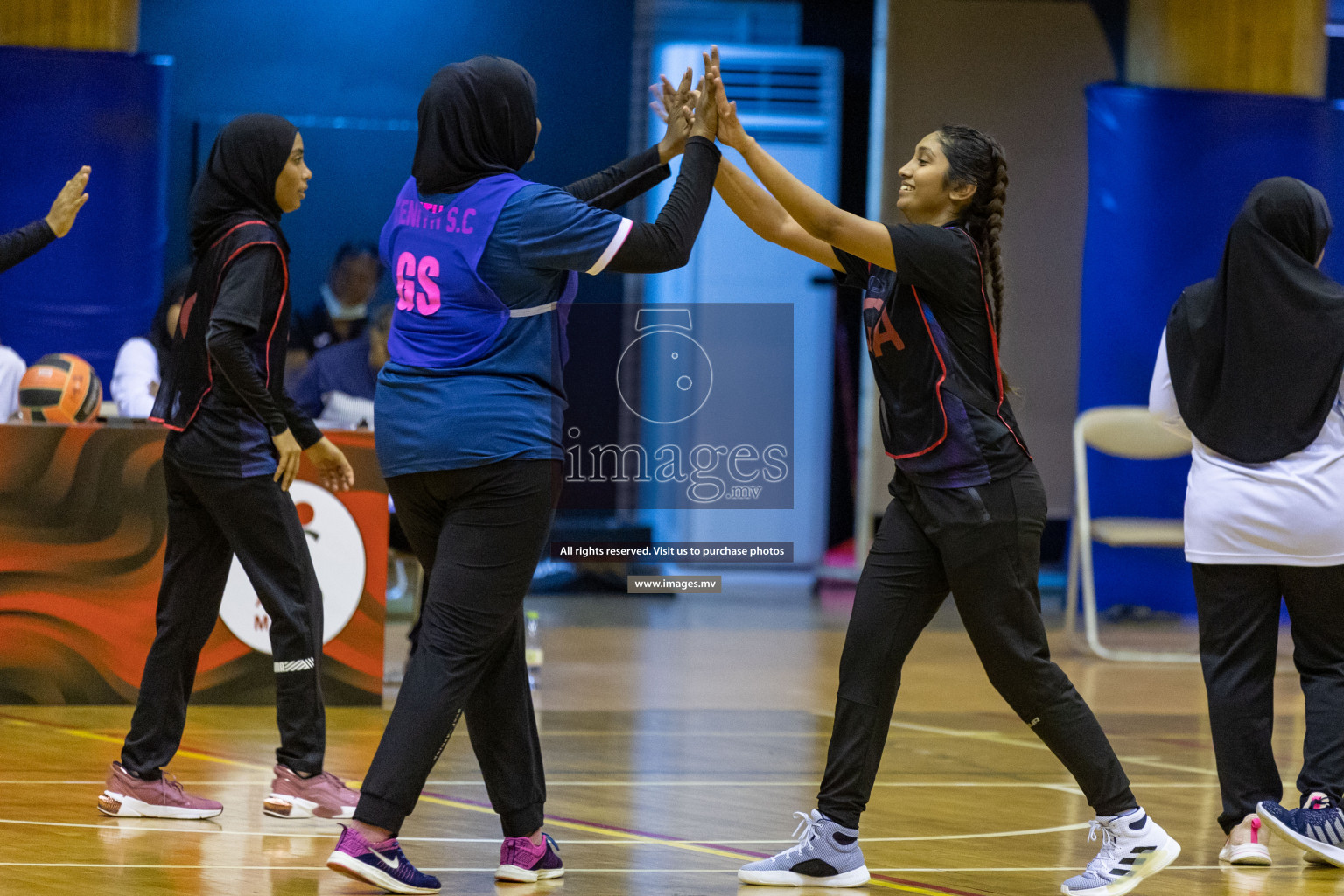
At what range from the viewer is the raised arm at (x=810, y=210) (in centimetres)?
321

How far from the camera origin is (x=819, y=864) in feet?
11.1

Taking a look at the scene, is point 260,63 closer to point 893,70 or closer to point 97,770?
point 893,70

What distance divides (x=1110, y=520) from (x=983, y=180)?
4.96 m

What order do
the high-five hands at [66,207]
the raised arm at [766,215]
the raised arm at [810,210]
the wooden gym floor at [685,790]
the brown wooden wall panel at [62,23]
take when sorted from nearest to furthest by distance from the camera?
the raised arm at [810,210] → the wooden gym floor at [685,790] → the raised arm at [766,215] → the high-five hands at [66,207] → the brown wooden wall panel at [62,23]

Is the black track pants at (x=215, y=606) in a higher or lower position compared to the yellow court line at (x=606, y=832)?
higher

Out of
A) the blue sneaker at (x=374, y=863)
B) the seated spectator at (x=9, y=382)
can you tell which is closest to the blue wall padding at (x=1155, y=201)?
the seated spectator at (x=9, y=382)

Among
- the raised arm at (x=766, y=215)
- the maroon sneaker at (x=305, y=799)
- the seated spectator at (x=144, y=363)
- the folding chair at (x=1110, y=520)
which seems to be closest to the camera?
the raised arm at (x=766, y=215)

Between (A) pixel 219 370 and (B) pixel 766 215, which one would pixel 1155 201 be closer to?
(B) pixel 766 215

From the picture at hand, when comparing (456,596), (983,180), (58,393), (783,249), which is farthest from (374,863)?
(783,249)

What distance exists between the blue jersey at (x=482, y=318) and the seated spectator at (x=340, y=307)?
6244 mm

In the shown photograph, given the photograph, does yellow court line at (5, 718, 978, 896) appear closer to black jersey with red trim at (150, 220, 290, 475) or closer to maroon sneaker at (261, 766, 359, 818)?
maroon sneaker at (261, 766, 359, 818)

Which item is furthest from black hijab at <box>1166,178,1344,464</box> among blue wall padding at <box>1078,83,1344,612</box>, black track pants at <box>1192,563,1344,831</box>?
blue wall padding at <box>1078,83,1344,612</box>

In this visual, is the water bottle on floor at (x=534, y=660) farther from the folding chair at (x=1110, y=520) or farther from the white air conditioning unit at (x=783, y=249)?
the folding chair at (x=1110, y=520)

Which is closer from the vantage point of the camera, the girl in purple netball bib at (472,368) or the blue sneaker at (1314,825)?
the girl in purple netball bib at (472,368)
